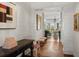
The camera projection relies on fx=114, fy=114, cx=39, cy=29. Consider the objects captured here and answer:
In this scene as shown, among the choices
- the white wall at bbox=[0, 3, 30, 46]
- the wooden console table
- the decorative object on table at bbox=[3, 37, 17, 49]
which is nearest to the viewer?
the wooden console table

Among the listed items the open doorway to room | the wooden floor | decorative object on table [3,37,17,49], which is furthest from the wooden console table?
the open doorway to room

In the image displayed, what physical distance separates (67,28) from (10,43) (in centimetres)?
92

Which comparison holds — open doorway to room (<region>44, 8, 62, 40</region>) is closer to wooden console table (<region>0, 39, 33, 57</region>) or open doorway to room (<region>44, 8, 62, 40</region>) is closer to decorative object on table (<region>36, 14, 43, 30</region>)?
decorative object on table (<region>36, 14, 43, 30</region>)

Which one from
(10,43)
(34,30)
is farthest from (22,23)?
(10,43)

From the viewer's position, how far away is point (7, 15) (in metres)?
1.62

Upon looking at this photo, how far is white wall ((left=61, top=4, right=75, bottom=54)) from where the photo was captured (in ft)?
5.98

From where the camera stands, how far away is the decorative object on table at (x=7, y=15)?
1537 mm

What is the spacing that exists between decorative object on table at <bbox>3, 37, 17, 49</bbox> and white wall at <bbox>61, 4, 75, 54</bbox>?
794 mm

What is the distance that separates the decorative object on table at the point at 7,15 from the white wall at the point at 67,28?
813 mm

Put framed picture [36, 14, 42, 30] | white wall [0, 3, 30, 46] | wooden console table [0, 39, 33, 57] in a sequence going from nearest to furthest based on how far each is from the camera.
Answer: wooden console table [0, 39, 33, 57], white wall [0, 3, 30, 46], framed picture [36, 14, 42, 30]

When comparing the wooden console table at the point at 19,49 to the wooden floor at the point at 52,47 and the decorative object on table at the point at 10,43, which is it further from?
the wooden floor at the point at 52,47

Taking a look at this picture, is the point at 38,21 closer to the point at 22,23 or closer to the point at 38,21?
the point at 38,21

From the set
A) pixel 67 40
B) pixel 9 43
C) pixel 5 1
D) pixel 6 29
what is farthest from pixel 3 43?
pixel 67 40

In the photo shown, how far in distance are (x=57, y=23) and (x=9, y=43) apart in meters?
0.83
